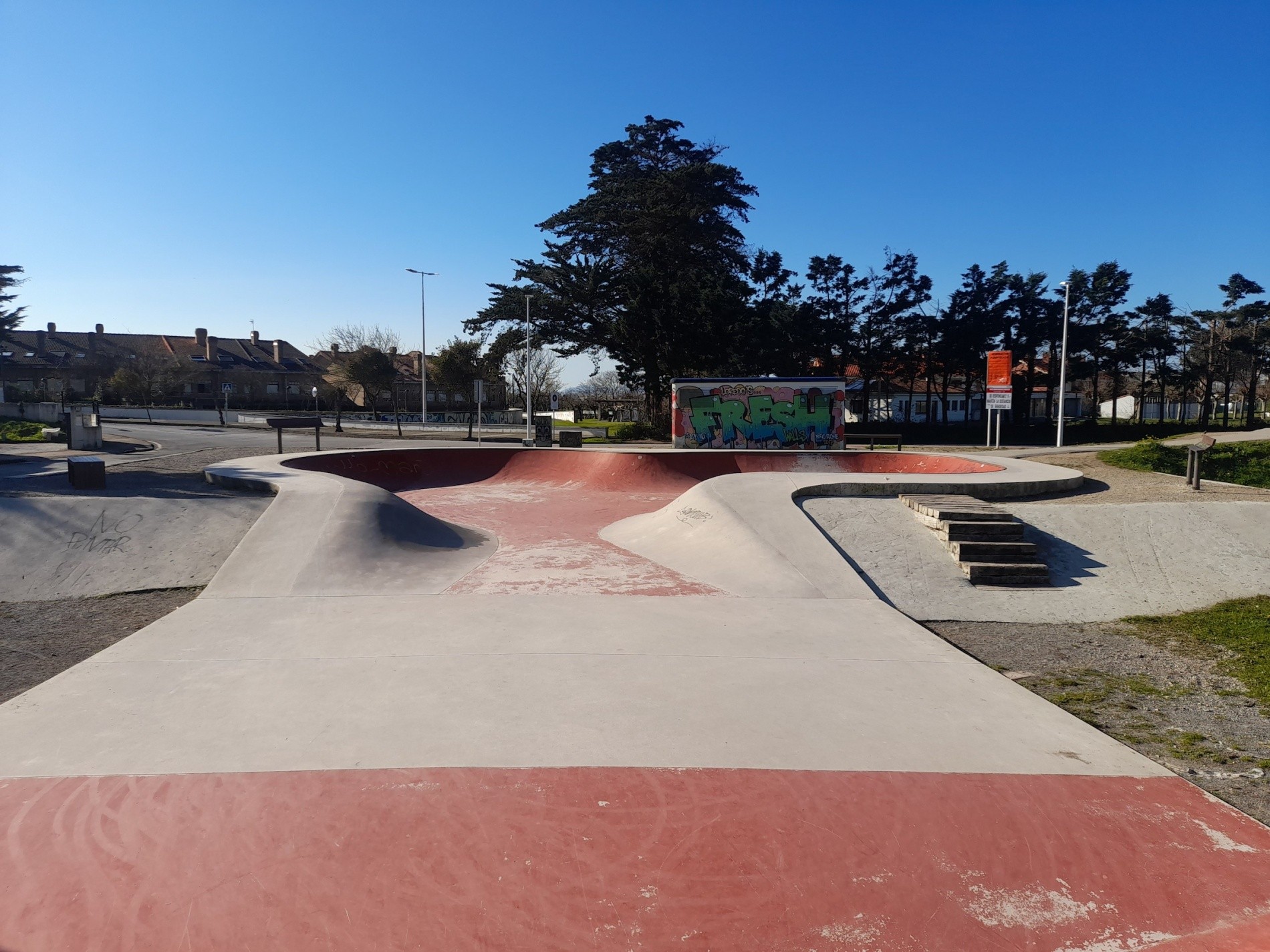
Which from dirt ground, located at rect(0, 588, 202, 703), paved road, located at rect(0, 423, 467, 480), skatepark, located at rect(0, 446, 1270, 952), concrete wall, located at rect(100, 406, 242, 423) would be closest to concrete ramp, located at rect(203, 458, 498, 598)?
skatepark, located at rect(0, 446, 1270, 952)

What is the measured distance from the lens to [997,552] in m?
8.48

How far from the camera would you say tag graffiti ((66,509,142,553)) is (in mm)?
8203

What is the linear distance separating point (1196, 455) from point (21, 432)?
1353 inches

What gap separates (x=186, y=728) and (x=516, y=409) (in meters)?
51.7

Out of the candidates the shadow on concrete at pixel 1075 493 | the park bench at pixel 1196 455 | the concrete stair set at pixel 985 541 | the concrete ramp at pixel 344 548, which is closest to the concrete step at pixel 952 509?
the concrete stair set at pixel 985 541

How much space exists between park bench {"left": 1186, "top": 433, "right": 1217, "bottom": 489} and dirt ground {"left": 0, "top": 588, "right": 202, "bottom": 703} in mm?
14326

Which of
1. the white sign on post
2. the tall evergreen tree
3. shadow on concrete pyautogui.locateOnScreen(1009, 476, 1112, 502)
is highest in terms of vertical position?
the tall evergreen tree

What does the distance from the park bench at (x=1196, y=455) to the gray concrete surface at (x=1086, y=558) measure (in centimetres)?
199

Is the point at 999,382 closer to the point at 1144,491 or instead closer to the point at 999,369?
the point at 999,369

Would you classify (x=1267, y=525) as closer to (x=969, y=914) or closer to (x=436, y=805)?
(x=969, y=914)

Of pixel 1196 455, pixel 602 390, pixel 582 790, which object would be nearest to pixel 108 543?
pixel 582 790

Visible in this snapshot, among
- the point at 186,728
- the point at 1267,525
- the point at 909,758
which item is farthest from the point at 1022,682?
the point at 1267,525

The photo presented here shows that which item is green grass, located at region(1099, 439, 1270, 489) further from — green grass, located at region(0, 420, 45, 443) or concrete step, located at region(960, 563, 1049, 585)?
green grass, located at region(0, 420, 45, 443)

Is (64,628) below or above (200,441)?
below
